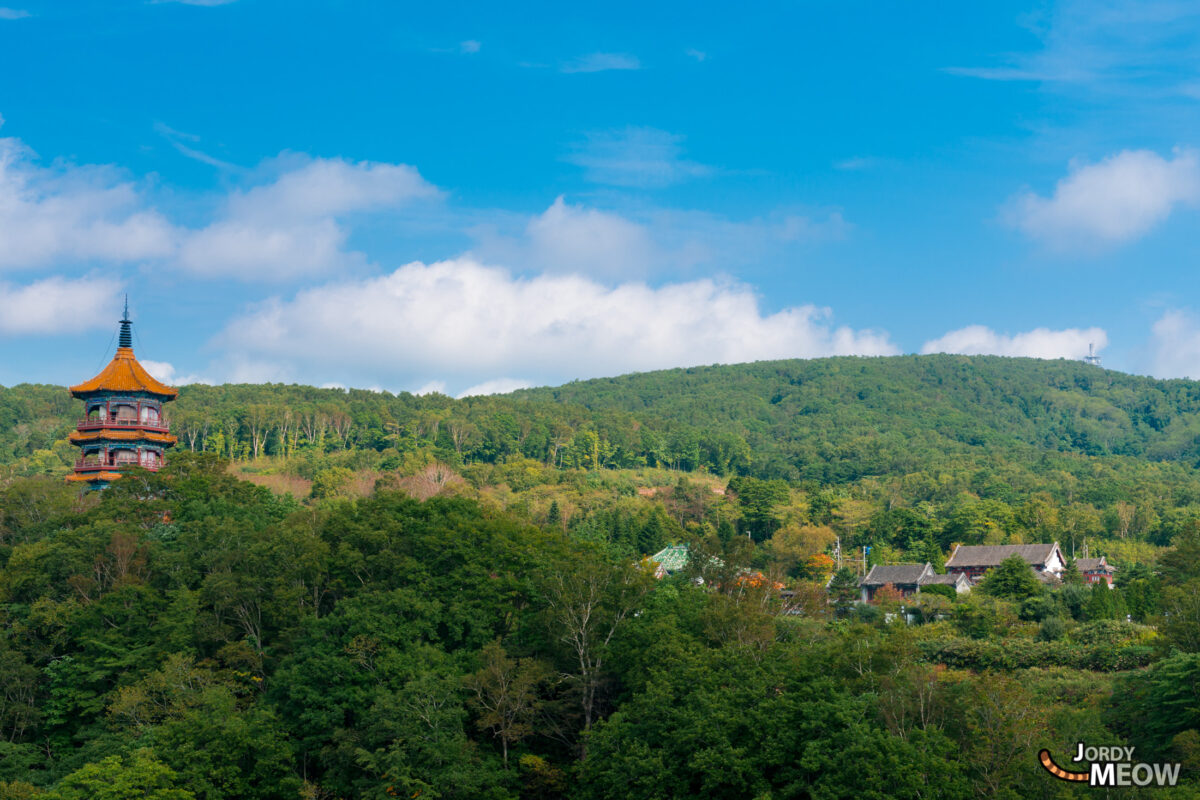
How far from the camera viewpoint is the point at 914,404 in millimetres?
145000

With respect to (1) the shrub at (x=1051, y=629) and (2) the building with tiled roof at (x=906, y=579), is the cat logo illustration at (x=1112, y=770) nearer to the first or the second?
(1) the shrub at (x=1051, y=629)

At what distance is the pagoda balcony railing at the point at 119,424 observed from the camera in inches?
2028

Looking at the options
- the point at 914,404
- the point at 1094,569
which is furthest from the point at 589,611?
the point at 914,404

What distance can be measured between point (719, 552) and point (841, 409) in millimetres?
100646

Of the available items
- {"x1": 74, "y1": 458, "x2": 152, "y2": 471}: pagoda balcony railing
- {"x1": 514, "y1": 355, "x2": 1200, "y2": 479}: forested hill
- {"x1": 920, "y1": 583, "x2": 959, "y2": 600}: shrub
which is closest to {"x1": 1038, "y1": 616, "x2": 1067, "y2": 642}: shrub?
{"x1": 920, "y1": 583, "x2": 959, "y2": 600}: shrub

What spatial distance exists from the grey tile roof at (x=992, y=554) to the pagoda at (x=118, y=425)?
41107 mm

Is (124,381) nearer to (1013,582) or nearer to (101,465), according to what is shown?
(101,465)

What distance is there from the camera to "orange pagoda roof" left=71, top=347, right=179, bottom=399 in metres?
51.8

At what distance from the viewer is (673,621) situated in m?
34.9

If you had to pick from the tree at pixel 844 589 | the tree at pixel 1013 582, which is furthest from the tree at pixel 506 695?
the tree at pixel 1013 582

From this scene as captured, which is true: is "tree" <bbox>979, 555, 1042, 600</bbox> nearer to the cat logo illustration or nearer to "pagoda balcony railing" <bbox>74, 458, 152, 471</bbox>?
the cat logo illustration

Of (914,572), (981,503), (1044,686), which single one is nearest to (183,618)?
(1044,686)

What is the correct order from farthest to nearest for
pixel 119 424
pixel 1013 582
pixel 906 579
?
pixel 906 579
pixel 119 424
pixel 1013 582

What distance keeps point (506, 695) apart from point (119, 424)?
27.8 metres
